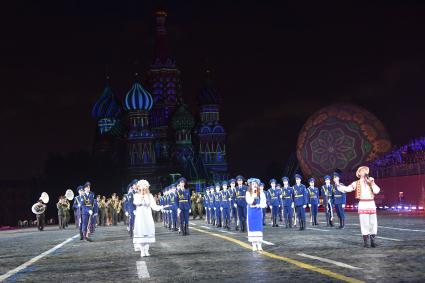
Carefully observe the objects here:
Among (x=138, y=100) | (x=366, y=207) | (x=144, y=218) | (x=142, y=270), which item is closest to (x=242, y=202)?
(x=144, y=218)

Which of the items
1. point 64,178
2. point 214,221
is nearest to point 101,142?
point 64,178

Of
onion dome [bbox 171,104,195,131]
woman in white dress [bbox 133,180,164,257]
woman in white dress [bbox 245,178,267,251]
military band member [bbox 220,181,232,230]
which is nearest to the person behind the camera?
woman in white dress [bbox 133,180,164,257]

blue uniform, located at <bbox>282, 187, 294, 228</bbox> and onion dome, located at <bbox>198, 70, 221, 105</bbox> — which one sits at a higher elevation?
onion dome, located at <bbox>198, 70, 221, 105</bbox>

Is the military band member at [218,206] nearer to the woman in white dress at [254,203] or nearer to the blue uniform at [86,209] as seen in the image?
the blue uniform at [86,209]

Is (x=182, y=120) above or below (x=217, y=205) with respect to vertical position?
above

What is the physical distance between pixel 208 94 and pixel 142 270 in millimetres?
150362

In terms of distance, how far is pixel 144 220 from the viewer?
17.7m

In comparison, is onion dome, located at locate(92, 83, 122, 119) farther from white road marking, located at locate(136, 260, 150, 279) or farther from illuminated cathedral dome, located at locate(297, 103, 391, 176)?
white road marking, located at locate(136, 260, 150, 279)

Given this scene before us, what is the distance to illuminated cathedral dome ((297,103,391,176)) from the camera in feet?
180

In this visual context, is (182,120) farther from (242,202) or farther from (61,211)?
(242,202)

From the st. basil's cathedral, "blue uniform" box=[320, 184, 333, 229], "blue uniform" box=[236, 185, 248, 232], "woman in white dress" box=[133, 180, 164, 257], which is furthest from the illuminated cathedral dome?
the st. basil's cathedral

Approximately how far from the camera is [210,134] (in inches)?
6275

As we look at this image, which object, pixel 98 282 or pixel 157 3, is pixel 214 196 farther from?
pixel 157 3

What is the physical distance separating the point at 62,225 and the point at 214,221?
1436 centimetres
